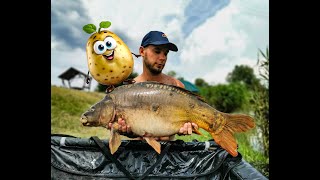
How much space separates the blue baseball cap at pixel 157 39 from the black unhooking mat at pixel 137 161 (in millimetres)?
534

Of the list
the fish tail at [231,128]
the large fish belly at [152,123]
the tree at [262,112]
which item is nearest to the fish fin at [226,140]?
the fish tail at [231,128]

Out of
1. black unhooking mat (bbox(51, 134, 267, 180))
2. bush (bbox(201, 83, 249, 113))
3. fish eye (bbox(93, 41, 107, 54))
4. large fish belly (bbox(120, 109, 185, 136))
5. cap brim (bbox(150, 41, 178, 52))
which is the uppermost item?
bush (bbox(201, 83, 249, 113))

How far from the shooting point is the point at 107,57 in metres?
1.69

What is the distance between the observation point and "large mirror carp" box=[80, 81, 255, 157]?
1620mm

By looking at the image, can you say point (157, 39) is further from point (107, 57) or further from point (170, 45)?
point (107, 57)

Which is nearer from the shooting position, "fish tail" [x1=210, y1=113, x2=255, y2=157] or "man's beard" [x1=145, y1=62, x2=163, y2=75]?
"fish tail" [x1=210, y1=113, x2=255, y2=157]

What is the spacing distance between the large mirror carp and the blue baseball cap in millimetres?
319

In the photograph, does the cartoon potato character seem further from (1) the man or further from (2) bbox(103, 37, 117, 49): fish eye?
(1) the man

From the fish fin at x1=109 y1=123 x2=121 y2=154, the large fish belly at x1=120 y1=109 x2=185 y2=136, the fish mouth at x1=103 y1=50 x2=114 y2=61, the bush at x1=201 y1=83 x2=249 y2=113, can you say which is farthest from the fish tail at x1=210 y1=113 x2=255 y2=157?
the bush at x1=201 y1=83 x2=249 y2=113

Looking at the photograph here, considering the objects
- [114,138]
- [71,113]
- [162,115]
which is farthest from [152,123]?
[71,113]

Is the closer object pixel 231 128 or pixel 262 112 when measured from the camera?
pixel 231 128

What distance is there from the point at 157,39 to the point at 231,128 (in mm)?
606

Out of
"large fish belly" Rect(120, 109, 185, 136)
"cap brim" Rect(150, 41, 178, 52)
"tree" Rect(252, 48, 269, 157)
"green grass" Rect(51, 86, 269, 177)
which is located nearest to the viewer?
"large fish belly" Rect(120, 109, 185, 136)
